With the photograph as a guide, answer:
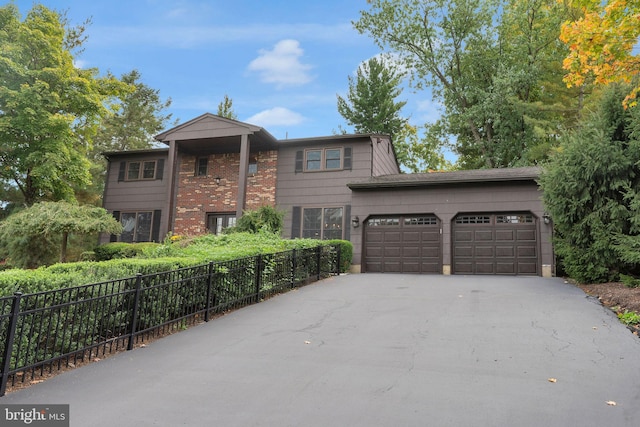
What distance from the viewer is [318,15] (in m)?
14.8

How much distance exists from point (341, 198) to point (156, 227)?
28.8ft

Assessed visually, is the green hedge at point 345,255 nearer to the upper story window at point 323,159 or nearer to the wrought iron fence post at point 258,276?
the upper story window at point 323,159

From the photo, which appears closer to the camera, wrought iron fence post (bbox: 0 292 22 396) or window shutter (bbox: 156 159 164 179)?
wrought iron fence post (bbox: 0 292 22 396)

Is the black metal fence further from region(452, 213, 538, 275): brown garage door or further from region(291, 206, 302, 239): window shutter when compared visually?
region(452, 213, 538, 275): brown garage door

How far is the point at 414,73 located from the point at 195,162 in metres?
16.5

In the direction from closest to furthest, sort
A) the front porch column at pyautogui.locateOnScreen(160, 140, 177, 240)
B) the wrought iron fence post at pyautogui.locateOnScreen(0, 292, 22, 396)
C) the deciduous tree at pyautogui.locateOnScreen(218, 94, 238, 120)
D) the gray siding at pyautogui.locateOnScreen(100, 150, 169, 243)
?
the wrought iron fence post at pyautogui.locateOnScreen(0, 292, 22, 396)
the front porch column at pyautogui.locateOnScreen(160, 140, 177, 240)
the gray siding at pyautogui.locateOnScreen(100, 150, 169, 243)
the deciduous tree at pyautogui.locateOnScreen(218, 94, 238, 120)

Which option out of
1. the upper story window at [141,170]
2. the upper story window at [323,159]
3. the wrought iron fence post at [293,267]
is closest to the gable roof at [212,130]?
the upper story window at [323,159]

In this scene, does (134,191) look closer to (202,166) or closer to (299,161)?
(202,166)

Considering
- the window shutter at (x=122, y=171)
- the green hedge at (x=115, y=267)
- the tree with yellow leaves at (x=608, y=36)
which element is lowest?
the green hedge at (x=115, y=267)

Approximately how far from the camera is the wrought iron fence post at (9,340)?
371 cm

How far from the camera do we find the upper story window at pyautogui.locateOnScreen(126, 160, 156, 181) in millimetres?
19047

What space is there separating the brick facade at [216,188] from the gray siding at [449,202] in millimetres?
4350

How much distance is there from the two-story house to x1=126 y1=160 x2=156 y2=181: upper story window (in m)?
0.05

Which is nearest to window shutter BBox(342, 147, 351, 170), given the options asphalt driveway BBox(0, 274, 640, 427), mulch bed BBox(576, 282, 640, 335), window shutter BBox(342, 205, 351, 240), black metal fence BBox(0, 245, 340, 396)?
window shutter BBox(342, 205, 351, 240)
